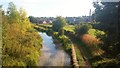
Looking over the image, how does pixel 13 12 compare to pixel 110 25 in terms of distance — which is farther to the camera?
pixel 13 12

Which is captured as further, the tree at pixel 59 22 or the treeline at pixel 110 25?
the tree at pixel 59 22

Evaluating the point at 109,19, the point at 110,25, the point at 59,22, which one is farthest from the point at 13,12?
the point at 110,25

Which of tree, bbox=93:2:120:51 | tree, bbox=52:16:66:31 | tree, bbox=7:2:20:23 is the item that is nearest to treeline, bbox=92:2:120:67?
tree, bbox=93:2:120:51

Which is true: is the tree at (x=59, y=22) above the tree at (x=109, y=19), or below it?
below

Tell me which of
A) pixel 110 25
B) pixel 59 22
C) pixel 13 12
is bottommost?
pixel 59 22

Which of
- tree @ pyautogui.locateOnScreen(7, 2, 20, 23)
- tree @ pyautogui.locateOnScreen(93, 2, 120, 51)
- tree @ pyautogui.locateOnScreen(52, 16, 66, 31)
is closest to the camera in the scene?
tree @ pyautogui.locateOnScreen(93, 2, 120, 51)

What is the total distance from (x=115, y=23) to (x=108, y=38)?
117 centimetres

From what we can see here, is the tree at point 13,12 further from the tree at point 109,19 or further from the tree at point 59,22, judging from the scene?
the tree at point 109,19

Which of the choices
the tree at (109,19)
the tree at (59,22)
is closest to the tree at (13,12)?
the tree at (59,22)

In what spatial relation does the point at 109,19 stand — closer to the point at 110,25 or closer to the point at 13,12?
the point at 110,25

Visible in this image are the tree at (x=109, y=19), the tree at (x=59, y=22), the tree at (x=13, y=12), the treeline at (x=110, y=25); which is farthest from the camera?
the tree at (x=59, y=22)

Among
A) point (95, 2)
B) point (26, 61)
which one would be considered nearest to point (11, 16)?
point (26, 61)

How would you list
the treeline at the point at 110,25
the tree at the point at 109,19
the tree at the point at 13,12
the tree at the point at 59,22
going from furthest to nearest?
the tree at the point at 59,22 → the tree at the point at 13,12 → the tree at the point at 109,19 → the treeline at the point at 110,25

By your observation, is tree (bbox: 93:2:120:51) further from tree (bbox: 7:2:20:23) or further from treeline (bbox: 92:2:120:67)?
tree (bbox: 7:2:20:23)
